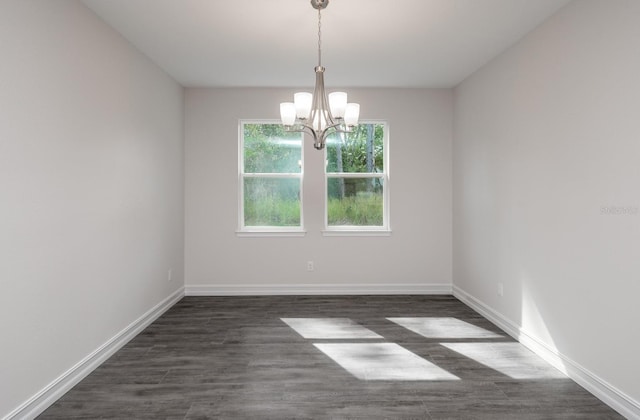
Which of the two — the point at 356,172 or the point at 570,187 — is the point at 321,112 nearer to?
the point at 570,187

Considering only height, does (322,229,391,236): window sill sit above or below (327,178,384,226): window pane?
below

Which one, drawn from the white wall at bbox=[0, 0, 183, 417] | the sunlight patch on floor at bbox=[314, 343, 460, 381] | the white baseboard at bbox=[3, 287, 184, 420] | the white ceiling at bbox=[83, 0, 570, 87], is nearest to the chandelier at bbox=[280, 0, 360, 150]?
the white ceiling at bbox=[83, 0, 570, 87]

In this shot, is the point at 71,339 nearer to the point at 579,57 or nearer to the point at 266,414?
the point at 266,414

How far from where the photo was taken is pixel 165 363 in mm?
2896

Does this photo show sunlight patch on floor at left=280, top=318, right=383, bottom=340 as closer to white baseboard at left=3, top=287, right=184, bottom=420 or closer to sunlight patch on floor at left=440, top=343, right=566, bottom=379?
sunlight patch on floor at left=440, top=343, right=566, bottom=379

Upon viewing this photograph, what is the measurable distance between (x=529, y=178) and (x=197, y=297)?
150 inches

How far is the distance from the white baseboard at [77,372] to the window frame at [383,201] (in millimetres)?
2218

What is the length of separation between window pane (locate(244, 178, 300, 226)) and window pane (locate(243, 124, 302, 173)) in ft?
0.50

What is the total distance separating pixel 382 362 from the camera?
2.89 m

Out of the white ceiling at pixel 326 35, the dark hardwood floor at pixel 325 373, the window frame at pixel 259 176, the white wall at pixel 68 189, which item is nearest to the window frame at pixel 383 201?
the window frame at pixel 259 176

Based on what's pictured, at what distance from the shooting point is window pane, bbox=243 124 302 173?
16.2ft

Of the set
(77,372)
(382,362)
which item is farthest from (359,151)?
(77,372)

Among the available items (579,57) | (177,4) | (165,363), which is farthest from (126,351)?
(579,57)

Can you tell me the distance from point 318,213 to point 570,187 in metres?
2.83
